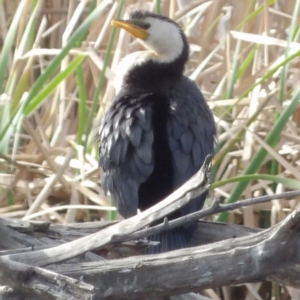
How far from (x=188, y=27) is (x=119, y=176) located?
0.71 m

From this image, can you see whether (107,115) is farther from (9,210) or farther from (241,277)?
(241,277)

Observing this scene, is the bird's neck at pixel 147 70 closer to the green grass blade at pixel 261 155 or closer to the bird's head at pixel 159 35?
the bird's head at pixel 159 35

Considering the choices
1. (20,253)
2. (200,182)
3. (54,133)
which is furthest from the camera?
(54,133)

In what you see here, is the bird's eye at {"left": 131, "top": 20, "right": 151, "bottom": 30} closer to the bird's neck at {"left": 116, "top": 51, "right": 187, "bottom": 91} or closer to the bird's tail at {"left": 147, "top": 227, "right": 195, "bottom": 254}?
the bird's neck at {"left": 116, "top": 51, "right": 187, "bottom": 91}

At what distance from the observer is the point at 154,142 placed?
1.59 meters

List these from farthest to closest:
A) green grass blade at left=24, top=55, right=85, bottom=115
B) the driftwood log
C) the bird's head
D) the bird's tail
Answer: the bird's head
green grass blade at left=24, top=55, right=85, bottom=115
the bird's tail
the driftwood log

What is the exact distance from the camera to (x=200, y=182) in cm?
91

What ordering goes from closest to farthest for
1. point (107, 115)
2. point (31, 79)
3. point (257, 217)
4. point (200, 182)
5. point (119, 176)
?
point (200, 182) < point (119, 176) < point (107, 115) < point (257, 217) < point (31, 79)

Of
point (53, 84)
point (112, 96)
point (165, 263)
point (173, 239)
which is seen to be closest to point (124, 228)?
point (165, 263)

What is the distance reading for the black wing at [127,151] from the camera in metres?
1.54

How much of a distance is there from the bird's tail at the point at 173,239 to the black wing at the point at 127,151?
85 mm

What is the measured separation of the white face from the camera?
1854mm

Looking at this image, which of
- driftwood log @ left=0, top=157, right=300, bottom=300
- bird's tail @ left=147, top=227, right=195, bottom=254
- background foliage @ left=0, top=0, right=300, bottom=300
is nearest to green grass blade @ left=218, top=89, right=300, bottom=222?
background foliage @ left=0, top=0, right=300, bottom=300

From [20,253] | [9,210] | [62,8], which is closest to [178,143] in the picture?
[9,210]
